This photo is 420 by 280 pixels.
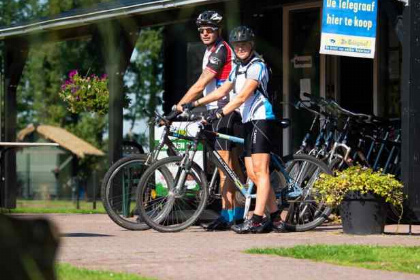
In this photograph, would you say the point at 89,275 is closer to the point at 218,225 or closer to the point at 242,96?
the point at 242,96

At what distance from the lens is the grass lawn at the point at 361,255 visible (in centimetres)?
579

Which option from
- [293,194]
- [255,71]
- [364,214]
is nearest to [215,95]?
[255,71]

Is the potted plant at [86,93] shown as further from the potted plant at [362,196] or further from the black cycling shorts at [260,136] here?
the potted plant at [362,196]

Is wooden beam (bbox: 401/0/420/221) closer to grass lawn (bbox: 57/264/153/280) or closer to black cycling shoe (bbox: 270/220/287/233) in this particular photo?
black cycling shoe (bbox: 270/220/287/233)

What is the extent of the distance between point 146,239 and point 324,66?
517 centimetres

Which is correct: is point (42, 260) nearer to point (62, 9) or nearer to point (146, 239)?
point (62, 9)

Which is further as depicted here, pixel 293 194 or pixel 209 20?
pixel 293 194

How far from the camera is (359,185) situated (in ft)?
27.4

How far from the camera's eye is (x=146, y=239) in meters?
7.60

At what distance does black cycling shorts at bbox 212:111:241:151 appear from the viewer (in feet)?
29.3

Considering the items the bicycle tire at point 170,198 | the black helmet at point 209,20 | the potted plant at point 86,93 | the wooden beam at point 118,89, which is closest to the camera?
the bicycle tire at point 170,198

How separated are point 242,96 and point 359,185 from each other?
1.28 meters

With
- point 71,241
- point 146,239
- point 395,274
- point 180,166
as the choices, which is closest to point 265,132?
point 180,166

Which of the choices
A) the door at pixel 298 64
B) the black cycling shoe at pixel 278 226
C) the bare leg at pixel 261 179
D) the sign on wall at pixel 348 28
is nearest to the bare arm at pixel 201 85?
the bare leg at pixel 261 179
